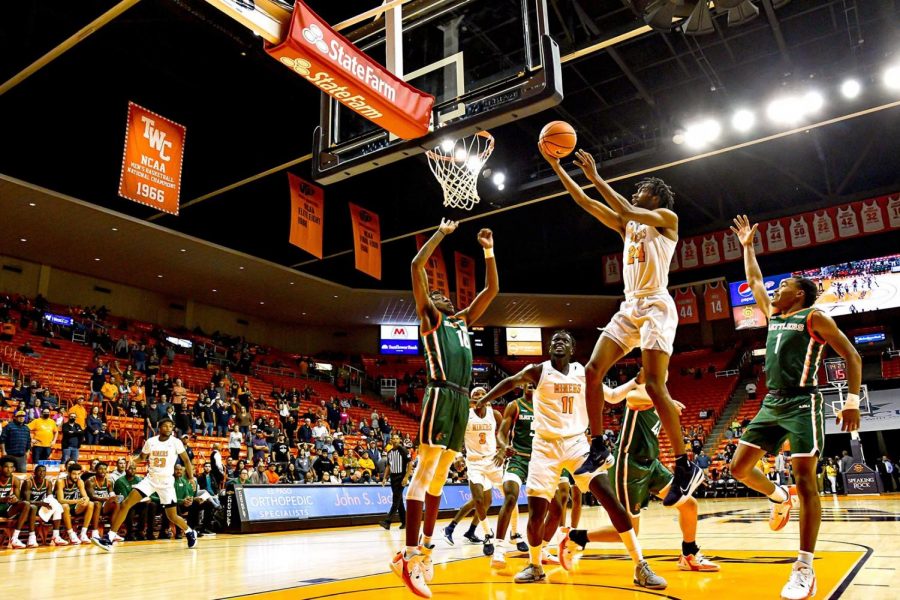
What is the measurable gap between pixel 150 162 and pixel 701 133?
38.8ft

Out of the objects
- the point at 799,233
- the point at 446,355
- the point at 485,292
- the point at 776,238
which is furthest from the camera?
the point at 776,238

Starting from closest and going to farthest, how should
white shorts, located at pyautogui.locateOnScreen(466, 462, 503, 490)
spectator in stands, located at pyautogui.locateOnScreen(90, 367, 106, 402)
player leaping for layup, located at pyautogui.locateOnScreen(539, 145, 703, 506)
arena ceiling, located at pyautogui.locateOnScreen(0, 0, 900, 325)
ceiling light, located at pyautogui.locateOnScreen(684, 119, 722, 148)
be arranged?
player leaping for layup, located at pyautogui.locateOnScreen(539, 145, 703, 506), white shorts, located at pyautogui.locateOnScreen(466, 462, 503, 490), arena ceiling, located at pyautogui.locateOnScreen(0, 0, 900, 325), ceiling light, located at pyautogui.locateOnScreen(684, 119, 722, 148), spectator in stands, located at pyautogui.locateOnScreen(90, 367, 106, 402)

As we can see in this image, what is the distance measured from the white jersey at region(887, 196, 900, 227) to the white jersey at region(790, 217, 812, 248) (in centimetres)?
240

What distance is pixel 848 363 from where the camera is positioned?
13.6ft

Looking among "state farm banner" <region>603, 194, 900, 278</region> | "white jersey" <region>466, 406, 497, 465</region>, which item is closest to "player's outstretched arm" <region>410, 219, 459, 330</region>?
"white jersey" <region>466, 406, 497, 465</region>

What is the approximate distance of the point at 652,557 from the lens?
21.1 ft

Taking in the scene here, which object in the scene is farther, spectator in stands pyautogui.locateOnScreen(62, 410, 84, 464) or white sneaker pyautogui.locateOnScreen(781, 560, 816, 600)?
spectator in stands pyautogui.locateOnScreen(62, 410, 84, 464)

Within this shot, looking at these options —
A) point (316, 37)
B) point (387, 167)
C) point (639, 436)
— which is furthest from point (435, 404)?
point (387, 167)

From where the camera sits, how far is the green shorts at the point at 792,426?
4.21 metres

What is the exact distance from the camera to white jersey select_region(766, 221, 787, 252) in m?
23.5

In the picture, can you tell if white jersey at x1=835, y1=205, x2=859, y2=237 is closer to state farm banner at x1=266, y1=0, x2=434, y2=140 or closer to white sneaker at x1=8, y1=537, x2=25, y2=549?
state farm banner at x1=266, y1=0, x2=434, y2=140

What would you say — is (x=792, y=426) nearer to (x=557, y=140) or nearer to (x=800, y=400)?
(x=800, y=400)

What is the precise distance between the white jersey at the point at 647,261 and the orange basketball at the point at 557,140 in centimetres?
71

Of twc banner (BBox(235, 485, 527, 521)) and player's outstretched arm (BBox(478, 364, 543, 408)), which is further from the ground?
player's outstretched arm (BBox(478, 364, 543, 408))
